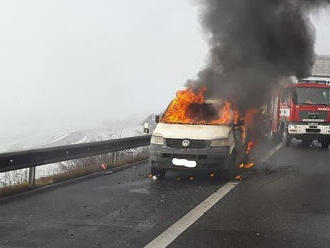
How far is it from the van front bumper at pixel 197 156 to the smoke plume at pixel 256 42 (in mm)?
3349

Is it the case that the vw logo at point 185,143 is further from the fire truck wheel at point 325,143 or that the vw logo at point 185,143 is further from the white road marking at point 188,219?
the fire truck wheel at point 325,143

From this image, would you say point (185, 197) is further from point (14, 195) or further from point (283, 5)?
point (283, 5)

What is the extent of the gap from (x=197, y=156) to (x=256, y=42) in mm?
6148

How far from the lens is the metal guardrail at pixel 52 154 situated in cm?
842

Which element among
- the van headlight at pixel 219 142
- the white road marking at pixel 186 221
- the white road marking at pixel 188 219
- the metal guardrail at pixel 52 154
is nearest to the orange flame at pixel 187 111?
the van headlight at pixel 219 142

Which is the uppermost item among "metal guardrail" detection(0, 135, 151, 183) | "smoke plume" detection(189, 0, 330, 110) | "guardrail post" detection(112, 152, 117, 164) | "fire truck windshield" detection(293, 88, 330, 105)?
"smoke plume" detection(189, 0, 330, 110)

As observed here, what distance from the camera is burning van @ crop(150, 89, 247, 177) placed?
932cm

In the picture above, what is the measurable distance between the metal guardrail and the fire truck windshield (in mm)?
8359

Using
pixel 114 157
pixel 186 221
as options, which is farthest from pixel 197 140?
pixel 114 157

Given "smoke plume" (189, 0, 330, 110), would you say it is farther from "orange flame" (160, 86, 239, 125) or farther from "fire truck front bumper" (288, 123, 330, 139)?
"fire truck front bumper" (288, 123, 330, 139)

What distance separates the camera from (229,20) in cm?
1445

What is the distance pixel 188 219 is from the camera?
6.22m

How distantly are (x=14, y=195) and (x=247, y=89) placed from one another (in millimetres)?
6820

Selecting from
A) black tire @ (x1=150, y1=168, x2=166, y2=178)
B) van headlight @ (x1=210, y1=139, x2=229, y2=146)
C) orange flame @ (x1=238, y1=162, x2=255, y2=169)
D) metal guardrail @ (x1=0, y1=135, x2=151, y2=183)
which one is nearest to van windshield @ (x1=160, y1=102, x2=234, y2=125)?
van headlight @ (x1=210, y1=139, x2=229, y2=146)
